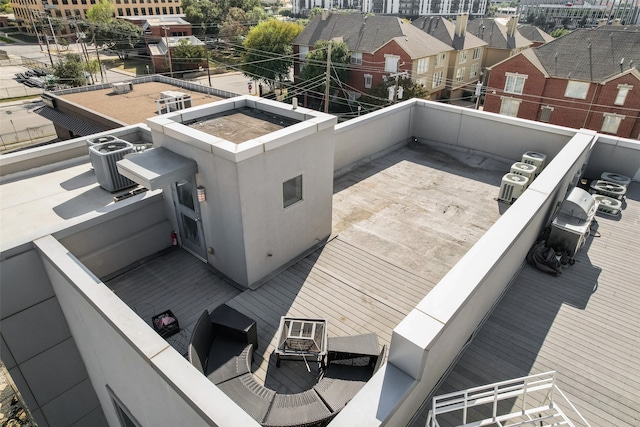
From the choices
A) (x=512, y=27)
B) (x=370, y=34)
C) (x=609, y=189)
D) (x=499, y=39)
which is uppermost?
(x=512, y=27)

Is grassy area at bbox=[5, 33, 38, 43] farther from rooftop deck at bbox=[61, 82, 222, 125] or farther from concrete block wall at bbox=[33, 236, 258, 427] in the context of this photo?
concrete block wall at bbox=[33, 236, 258, 427]

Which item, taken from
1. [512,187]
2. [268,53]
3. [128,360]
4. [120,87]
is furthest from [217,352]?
[268,53]

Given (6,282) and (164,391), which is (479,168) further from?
(6,282)

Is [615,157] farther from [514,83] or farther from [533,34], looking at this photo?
[533,34]

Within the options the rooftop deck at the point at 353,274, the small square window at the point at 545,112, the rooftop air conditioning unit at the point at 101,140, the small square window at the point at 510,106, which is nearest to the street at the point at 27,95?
the small square window at the point at 510,106

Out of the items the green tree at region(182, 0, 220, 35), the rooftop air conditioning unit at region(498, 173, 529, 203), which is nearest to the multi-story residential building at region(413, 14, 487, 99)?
the green tree at region(182, 0, 220, 35)
